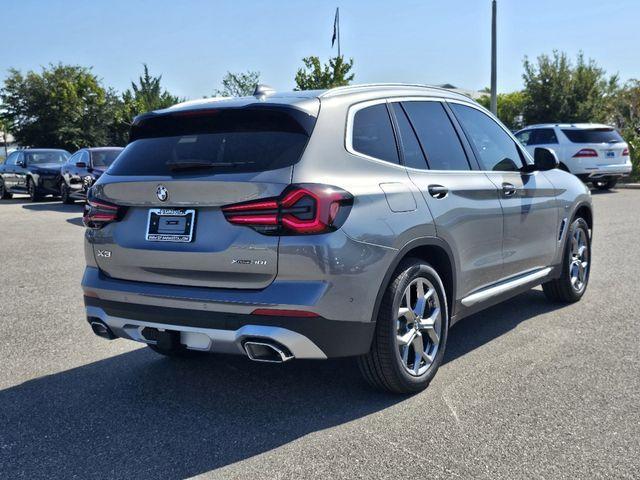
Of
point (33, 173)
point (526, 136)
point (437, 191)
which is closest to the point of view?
point (437, 191)

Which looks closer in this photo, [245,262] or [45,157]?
[245,262]

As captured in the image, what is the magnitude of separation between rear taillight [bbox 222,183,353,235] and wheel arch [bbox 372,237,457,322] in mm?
493

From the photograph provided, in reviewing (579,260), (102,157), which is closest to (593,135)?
(102,157)

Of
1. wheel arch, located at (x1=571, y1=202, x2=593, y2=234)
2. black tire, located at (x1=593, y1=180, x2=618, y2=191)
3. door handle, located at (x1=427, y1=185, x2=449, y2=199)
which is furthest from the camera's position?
black tire, located at (x1=593, y1=180, x2=618, y2=191)

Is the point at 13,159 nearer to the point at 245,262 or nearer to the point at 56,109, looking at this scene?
the point at 245,262

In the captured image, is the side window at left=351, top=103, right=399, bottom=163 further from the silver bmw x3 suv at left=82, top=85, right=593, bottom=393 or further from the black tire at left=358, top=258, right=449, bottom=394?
the black tire at left=358, top=258, right=449, bottom=394

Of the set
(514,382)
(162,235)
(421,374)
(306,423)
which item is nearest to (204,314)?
(162,235)

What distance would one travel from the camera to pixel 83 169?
18.2m

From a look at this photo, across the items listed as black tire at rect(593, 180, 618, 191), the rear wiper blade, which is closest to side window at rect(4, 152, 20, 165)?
black tire at rect(593, 180, 618, 191)

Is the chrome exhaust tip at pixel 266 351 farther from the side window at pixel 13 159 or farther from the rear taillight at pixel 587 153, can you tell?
the side window at pixel 13 159

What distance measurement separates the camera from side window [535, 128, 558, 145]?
19.4 metres

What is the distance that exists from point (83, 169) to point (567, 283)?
14.7 m

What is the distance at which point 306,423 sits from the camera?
381cm

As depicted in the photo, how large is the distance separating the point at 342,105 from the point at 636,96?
46090mm
